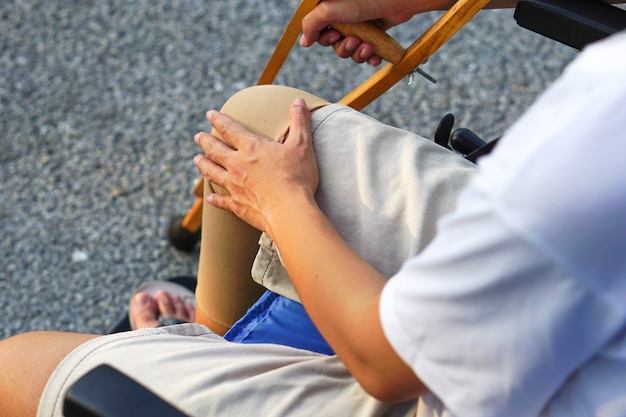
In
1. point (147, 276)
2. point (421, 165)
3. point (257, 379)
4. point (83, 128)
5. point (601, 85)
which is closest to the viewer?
point (601, 85)

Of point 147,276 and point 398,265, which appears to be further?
point 147,276

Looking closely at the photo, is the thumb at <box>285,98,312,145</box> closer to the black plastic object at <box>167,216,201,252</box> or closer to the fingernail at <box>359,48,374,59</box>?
the fingernail at <box>359,48,374,59</box>

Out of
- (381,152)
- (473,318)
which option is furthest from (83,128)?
(473,318)

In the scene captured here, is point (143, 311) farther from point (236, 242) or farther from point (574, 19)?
point (574, 19)

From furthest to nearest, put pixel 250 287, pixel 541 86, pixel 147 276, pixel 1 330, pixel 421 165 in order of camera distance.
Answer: pixel 541 86, pixel 147 276, pixel 1 330, pixel 250 287, pixel 421 165

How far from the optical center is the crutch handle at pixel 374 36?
3.86 ft

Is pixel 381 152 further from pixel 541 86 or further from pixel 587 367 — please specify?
pixel 541 86

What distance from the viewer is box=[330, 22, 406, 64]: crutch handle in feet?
3.86

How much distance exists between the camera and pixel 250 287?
1.15m

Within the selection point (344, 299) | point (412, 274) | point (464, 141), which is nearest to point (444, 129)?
point (464, 141)

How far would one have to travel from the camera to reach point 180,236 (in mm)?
1783

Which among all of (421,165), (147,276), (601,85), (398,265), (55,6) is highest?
(601,85)

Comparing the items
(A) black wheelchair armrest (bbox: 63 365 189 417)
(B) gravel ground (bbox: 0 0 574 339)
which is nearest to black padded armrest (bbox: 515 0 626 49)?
(A) black wheelchair armrest (bbox: 63 365 189 417)

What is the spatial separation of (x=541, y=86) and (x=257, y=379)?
1695 mm
